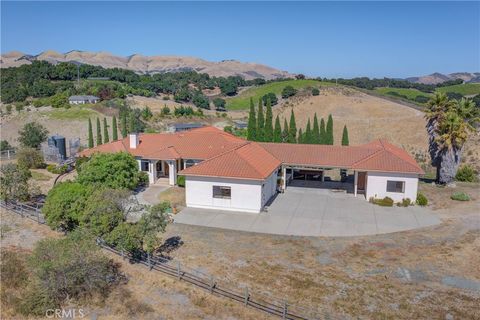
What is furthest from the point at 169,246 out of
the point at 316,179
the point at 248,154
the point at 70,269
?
the point at 316,179

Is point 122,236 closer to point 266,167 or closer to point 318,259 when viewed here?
point 318,259

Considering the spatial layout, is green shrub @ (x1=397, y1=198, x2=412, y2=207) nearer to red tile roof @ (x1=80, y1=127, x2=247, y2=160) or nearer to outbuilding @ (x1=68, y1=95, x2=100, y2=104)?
red tile roof @ (x1=80, y1=127, x2=247, y2=160)

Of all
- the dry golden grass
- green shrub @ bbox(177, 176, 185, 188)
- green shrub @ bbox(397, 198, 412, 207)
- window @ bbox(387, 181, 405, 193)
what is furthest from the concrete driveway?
green shrub @ bbox(177, 176, 185, 188)

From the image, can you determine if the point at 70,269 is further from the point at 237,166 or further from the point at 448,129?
the point at 448,129

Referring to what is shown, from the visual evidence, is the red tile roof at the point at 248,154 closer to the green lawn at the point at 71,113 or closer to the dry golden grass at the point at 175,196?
the dry golden grass at the point at 175,196

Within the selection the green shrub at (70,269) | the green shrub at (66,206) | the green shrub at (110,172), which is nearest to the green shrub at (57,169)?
the green shrub at (110,172)

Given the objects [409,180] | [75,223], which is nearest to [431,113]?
[409,180]
